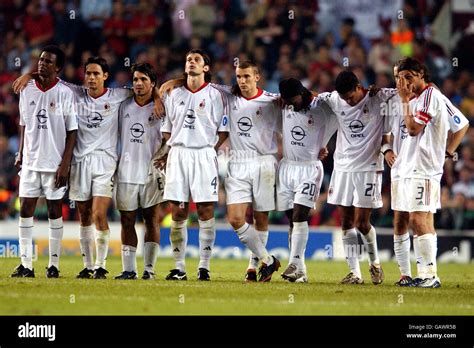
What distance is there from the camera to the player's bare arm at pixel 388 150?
12.7m

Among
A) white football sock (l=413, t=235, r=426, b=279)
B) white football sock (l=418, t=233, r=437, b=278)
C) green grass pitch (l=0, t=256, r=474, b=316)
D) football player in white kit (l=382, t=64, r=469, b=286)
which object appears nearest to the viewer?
green grass pitch (l=0, t=256, r=474, b=316)

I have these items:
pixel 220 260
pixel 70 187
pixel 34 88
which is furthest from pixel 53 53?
pixel 220 260

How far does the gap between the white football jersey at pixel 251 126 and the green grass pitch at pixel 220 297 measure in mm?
1584

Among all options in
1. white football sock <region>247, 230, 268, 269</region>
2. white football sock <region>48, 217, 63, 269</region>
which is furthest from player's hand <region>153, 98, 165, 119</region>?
white football sock <region>247, 230, 268, 269</region>

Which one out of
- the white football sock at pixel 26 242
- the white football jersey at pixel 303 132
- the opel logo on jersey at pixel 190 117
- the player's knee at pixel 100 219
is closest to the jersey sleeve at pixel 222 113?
the opel logo on jersey at pixel 190 117

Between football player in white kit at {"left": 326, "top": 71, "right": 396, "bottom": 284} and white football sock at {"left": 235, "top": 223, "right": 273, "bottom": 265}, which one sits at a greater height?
football player in white kit at {"left": 326, "top": 71, "right": 396, "bottom": 284}

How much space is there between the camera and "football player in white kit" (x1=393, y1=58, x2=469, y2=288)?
12148 mm

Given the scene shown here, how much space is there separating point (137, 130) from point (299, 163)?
198cm

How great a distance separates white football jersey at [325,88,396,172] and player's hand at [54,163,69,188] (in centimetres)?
322

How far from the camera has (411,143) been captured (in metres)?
12.4

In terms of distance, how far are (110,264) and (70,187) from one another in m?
3.63

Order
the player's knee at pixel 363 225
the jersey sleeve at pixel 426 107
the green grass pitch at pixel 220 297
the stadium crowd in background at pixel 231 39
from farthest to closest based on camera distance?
the stadium crowd in background at pixel 231 39
the player's knee at pixel 363 225
the jersey sleeve at pixel 426 107
the green grass pitch at pixel 220 297

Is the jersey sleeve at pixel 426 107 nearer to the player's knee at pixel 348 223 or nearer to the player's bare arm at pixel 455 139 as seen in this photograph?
the player's bare arm at pixel 455 139

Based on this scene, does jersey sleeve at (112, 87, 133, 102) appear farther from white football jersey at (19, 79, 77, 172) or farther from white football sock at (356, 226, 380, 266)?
white football sock at (356, 226, 380, 266)
